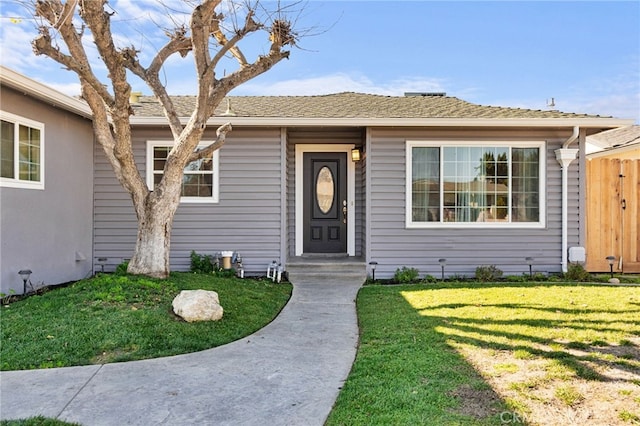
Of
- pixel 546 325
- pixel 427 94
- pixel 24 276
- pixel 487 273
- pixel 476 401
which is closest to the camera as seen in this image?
pixel 476 401

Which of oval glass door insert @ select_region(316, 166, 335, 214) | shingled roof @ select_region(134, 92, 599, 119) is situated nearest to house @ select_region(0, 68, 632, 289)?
shingled roof @ select_region(134, 92, 599, 119)

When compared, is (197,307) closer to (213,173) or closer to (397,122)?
(213,173)

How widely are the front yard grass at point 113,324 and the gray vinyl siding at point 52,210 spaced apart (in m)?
0.90

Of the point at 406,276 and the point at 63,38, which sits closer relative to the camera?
the point at 63,38

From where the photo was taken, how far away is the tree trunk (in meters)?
5.94

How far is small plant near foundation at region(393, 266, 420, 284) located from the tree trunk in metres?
3.88

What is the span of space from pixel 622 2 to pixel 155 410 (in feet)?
37.9

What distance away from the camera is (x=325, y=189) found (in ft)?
29.0

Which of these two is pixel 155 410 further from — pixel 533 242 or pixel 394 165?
pixel 533 242

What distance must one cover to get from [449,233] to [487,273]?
3.12 ft

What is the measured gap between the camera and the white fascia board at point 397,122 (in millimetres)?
7340

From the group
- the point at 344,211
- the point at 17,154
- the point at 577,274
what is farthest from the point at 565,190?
the point at 17,154

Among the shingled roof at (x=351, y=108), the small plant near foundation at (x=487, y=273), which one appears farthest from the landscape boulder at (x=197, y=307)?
the small plant near foundation at (x=487, y=273)

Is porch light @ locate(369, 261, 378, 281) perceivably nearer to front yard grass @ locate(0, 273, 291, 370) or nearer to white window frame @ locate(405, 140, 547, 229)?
white window frame @ locate(405, 140, 547, 229)
